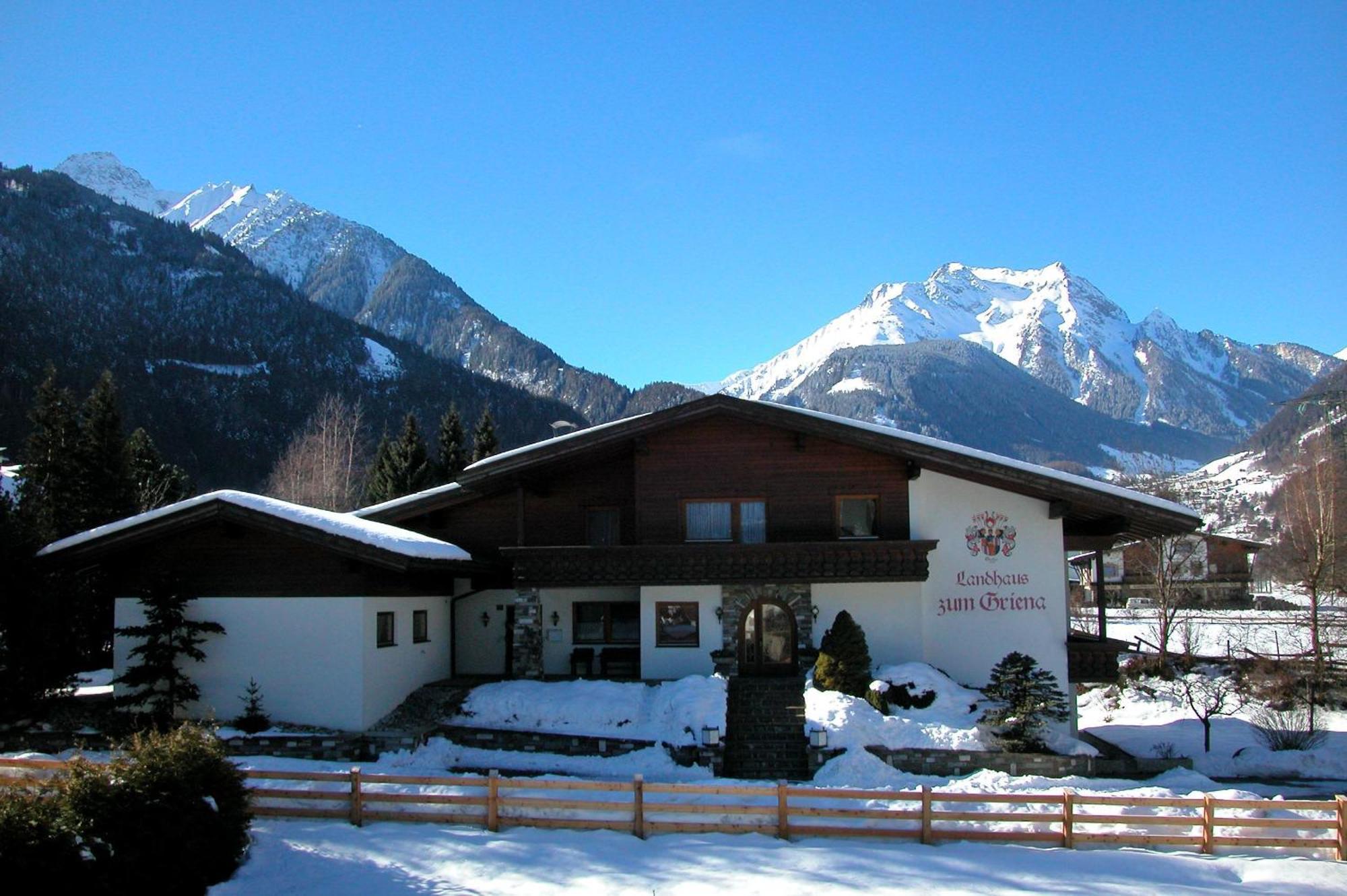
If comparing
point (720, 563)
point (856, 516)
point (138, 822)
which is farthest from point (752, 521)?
point (138, 822)

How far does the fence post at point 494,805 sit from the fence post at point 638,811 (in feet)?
5.82

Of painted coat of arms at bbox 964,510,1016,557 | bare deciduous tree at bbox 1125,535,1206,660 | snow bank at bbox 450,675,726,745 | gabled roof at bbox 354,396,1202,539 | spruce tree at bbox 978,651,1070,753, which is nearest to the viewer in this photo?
spruce tree at bbox 978,651,1070,753

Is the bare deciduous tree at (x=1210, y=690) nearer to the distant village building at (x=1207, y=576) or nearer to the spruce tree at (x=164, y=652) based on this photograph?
the distant village building at (x=1207, y=576)

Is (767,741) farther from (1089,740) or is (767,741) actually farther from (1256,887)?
(1256,887)

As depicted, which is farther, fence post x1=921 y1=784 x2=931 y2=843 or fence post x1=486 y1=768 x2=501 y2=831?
fence post x1=486 y1=768 x2=501 y2=831

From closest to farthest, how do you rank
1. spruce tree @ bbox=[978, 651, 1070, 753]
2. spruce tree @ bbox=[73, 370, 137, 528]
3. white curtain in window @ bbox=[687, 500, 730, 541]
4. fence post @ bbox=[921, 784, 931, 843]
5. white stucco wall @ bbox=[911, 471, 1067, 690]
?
fence post @ bbox=[921, 784, 931, 843]
spruce tree @ bbox=[978, 651, 1070, 753]
white stucco wall @ bbox=[911, 471, 1067, 690]
white curtain in window @ bbox=[687, 500, 730, 541]
spruce tree @ bbox=[73, 370, 137, 528]

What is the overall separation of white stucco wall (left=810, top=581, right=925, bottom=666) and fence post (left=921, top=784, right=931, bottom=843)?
904cm

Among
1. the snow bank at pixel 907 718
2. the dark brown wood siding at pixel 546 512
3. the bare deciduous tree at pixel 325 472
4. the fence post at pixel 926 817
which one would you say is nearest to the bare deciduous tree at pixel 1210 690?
the snow bank at pixel 907 718

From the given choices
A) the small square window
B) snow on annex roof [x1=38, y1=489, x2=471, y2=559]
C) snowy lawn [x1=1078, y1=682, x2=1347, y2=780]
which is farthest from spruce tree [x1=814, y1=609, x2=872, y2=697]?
the small square window

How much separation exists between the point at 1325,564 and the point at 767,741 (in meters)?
22.3

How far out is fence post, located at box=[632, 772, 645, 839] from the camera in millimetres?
12953

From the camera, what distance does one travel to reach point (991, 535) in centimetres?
2220

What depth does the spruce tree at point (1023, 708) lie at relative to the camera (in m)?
18.2

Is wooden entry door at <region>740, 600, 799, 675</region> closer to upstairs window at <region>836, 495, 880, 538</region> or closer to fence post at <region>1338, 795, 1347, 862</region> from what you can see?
upstairs window at <region>836, 495, 880, 538</region>
